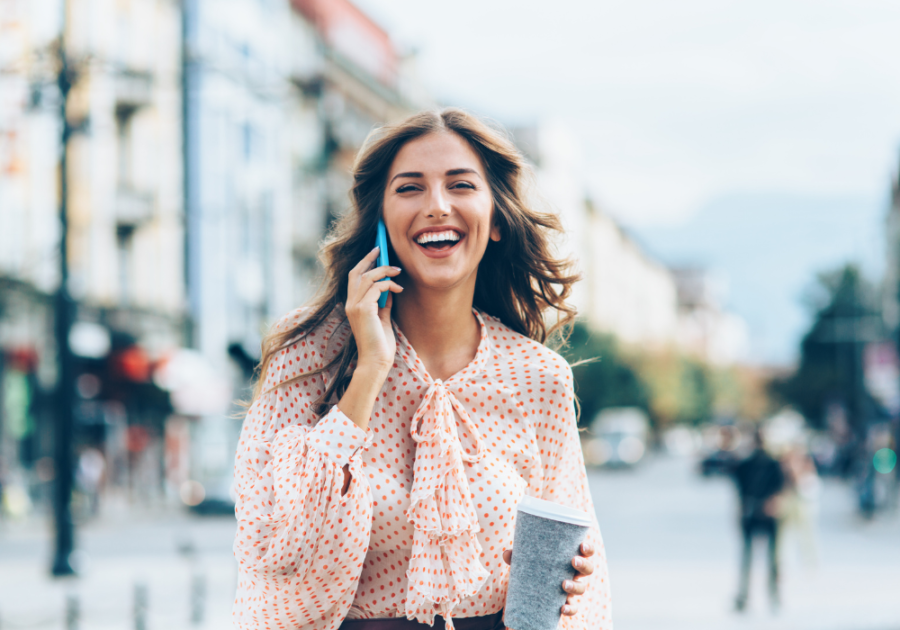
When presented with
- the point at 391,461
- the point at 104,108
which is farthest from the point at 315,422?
the point at 104,108

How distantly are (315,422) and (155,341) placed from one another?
89.1 ft

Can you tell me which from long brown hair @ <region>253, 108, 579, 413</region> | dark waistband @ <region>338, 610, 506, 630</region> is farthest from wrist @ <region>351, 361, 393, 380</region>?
dark waistband @ <region>338, 610, 506, 630</region>

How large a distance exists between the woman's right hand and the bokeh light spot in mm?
24321

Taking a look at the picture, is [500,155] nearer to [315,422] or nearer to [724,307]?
[315,422]

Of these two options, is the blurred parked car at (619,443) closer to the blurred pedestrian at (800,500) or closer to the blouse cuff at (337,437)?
the blurred pedestrian at (800,500)

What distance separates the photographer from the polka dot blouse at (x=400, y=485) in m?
2.04

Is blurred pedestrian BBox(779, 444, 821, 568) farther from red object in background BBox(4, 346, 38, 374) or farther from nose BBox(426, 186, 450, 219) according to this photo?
red object in background BBox(4, 346, 38, 374)

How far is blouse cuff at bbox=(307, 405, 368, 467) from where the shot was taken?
2055mm

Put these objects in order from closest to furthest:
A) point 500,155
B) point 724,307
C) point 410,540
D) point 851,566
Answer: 1. point 410,540
2. point 500,155
3. point 851,566
4. point 724,307

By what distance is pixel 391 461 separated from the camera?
88.7 inches

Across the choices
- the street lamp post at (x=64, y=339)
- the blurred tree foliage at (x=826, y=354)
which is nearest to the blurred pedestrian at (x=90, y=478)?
the street lamp post at (x=64, y=339)

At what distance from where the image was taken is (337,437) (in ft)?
6.83

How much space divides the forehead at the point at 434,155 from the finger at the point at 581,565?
875 millimetres

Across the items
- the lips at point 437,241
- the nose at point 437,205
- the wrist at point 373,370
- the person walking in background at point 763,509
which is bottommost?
the person walking in background at point 763,509
